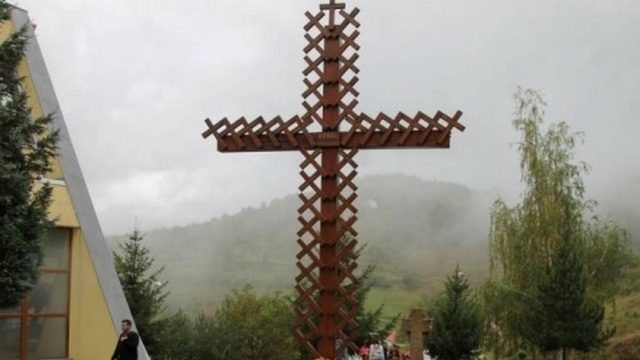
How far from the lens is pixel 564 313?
26.1m

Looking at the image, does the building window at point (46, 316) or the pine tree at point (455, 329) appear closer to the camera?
the building window at point (46, 316)

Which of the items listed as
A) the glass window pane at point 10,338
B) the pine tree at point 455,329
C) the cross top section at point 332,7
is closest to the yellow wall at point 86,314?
the glass window pane at point 10,338

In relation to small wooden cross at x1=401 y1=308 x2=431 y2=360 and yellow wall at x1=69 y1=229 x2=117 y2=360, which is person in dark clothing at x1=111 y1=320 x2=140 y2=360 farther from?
small wooden cross at x1=401 y1=308 x2=431 y2=360

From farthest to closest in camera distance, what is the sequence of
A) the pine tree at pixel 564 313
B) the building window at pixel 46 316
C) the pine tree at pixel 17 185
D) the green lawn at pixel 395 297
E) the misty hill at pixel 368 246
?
the misty hill at pixel 368 246 < the green lawn at pixel 395 297 < the pine tree at pixel 564 313 < the building window at pixel 46 316 < the pine tree at pixel 17 185

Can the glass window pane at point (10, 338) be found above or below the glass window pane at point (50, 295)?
below

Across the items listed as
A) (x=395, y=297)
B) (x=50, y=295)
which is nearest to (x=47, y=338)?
(x=50, y=295)

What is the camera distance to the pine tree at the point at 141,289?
24297 millimetres

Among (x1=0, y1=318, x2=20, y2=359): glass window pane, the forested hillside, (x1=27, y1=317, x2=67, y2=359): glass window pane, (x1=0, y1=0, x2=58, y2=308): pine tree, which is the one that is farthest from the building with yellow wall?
the forested hillside

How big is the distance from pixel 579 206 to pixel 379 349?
9.43m

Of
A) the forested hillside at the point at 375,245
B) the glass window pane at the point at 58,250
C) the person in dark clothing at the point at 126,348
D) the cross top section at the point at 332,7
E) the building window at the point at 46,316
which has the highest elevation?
the forested hillside at the point at 375,245

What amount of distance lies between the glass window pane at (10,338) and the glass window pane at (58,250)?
4.34 ft

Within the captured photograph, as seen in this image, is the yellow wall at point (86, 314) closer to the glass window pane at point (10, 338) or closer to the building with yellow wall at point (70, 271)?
the building with yellow wall at point (70, 271)

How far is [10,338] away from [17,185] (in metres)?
6.32

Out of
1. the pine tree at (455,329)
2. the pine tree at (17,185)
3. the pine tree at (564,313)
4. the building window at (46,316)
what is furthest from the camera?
the pine tree at (455,329)
